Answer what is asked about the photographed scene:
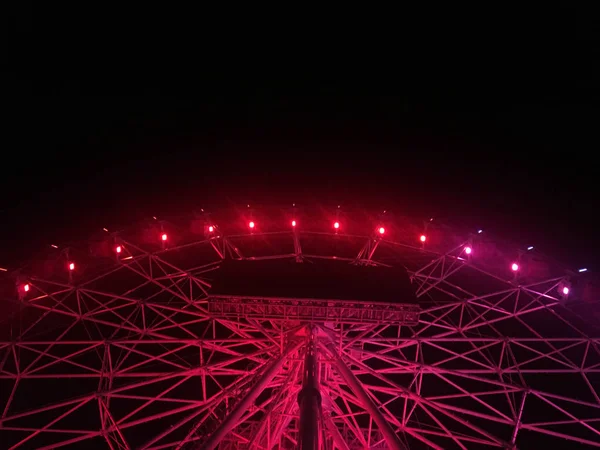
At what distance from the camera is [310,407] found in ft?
42.6

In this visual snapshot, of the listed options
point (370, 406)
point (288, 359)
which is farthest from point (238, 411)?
point (288, 359)

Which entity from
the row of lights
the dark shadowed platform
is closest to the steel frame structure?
the row of lights

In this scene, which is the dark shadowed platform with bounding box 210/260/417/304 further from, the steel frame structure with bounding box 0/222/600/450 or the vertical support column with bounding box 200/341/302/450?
the vertical support column with bounding box 200/341/302/450

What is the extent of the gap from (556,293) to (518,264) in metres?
1.90

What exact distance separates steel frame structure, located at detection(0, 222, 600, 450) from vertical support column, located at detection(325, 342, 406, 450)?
0.04 m

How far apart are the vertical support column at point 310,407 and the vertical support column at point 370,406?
81cm

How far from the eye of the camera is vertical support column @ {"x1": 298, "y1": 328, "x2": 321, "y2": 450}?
1150cm

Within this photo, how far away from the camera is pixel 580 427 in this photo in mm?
31672

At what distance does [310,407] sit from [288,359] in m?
7.61

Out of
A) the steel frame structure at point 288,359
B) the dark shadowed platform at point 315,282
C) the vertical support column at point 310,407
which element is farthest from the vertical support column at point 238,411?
the dark shadowed platform at point 315,282

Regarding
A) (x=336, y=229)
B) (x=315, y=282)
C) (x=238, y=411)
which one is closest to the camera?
(x=238, y=411)

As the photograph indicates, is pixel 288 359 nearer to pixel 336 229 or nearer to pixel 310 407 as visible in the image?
pixel 336 229

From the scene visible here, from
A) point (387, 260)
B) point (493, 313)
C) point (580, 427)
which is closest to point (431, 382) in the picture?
point (493, 313)

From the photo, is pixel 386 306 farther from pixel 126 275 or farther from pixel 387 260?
pixel 126 275
